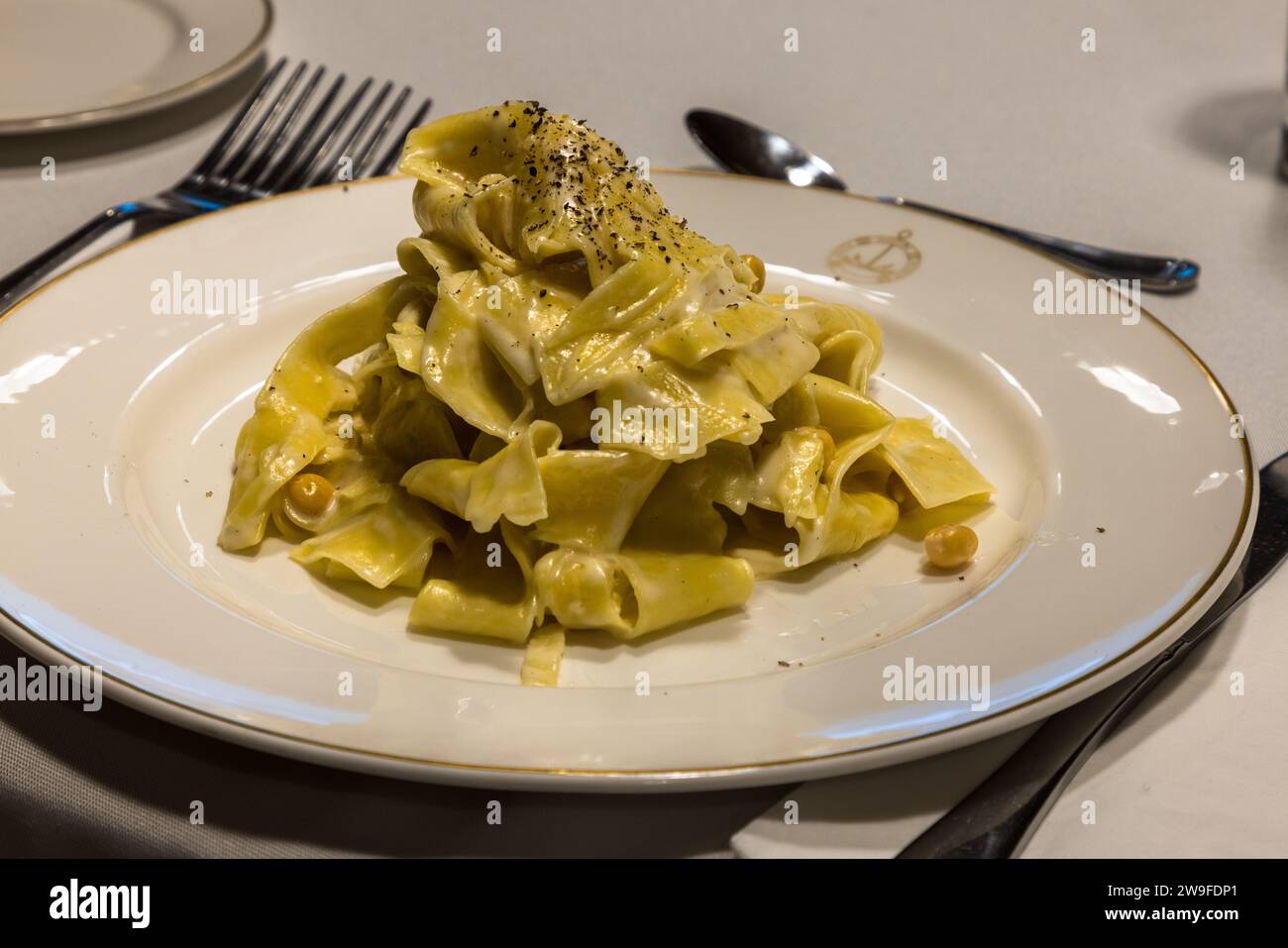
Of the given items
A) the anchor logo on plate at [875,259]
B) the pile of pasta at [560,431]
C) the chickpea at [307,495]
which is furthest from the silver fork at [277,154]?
the anchor logo on plate at [875,259]

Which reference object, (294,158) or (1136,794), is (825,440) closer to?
(1136,794)

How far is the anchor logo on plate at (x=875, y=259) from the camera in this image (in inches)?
145

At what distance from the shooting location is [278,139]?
173 inches

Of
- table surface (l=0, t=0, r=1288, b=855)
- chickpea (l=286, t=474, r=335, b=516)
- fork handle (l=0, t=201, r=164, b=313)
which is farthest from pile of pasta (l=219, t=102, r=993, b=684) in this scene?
fork handle (l=0, t=201, r=164, b=313)

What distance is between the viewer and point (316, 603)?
8.94 feet

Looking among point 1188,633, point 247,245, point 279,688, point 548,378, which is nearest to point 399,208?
point 247,245

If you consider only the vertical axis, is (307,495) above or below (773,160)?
below

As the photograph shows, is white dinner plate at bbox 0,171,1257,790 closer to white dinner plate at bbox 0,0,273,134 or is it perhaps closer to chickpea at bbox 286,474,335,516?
chickpea at bbox 286,474,335,516

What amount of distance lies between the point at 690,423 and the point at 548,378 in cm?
32

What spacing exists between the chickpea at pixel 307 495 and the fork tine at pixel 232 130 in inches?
69.4

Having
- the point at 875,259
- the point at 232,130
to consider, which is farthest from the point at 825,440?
the point at 232,130

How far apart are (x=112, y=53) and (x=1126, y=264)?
3.69 meters

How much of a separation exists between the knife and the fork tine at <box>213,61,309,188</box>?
3.19 metres

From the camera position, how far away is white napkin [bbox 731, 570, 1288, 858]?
2.17m
